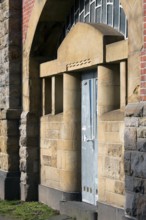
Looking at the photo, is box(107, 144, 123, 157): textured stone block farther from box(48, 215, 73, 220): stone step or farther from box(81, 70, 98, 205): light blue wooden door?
box(48, 215, 73, 220): stone step

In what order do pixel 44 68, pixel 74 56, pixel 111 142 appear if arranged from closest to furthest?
pixel 111 142, pixel 74 56, pixel 44 68

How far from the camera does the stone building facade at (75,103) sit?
23.0ft

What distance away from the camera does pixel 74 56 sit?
933cm

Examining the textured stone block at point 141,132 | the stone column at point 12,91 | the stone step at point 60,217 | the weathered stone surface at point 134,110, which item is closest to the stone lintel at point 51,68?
the stone column at point 12,91

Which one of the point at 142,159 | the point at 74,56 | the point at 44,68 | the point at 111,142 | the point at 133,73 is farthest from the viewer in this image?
the point at 44,68

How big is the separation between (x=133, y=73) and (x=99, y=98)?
4.56ft

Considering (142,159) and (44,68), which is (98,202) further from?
(44,68)

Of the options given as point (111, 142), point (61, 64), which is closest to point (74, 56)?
point (61, 64)

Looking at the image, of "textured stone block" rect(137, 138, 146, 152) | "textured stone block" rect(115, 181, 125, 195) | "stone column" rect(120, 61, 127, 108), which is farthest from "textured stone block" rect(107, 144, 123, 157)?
"textured stone block" rect(137, 138, 146, 152)

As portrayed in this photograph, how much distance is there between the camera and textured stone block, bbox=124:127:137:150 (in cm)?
683

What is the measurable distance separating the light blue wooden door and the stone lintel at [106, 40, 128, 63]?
0.88 meters

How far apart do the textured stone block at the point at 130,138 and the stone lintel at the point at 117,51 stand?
118cm

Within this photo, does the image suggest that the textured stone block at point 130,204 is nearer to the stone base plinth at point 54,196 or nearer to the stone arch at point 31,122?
the stone base plinth at point 54,196

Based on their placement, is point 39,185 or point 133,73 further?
point 39,185
